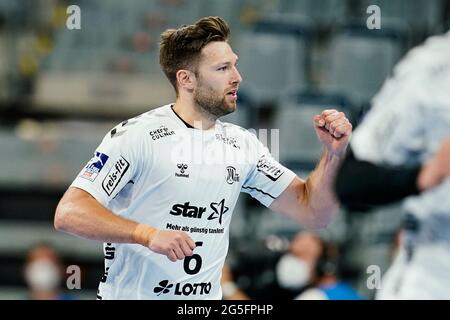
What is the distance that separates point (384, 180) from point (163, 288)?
4.10 feet

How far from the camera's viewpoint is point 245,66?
8.19m

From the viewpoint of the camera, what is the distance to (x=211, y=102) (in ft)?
12.2

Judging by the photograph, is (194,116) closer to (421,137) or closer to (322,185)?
(322,185)

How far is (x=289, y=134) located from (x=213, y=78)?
12.1ft

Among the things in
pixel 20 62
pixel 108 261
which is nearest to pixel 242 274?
pixel 108 261

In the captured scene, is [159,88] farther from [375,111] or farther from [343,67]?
[375,111]

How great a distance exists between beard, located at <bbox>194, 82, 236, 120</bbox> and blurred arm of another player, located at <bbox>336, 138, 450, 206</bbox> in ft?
2.42

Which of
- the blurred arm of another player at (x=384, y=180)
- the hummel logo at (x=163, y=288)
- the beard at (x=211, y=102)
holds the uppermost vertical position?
the beard at (x=211, y=102)

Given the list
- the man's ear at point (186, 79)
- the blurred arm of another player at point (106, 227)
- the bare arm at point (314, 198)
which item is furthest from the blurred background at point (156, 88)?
the blurred arm of another player at point (106, 227)

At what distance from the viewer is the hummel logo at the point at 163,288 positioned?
3.75m

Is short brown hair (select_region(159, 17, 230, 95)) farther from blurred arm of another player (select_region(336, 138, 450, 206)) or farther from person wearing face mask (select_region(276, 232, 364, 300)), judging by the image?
person wearing face mask (select_region(276, 232, 364, 300))

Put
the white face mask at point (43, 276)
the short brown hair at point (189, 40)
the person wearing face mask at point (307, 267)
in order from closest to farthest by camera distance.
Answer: the short brown hair at point (189, 40) → the person wearing face mask at point (307, 267) → the white face mask at point (43, 276)

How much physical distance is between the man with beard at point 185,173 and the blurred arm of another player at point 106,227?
65mm

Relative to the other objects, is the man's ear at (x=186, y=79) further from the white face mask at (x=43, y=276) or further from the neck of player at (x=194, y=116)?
the white face mask at (x=43, y=276)
